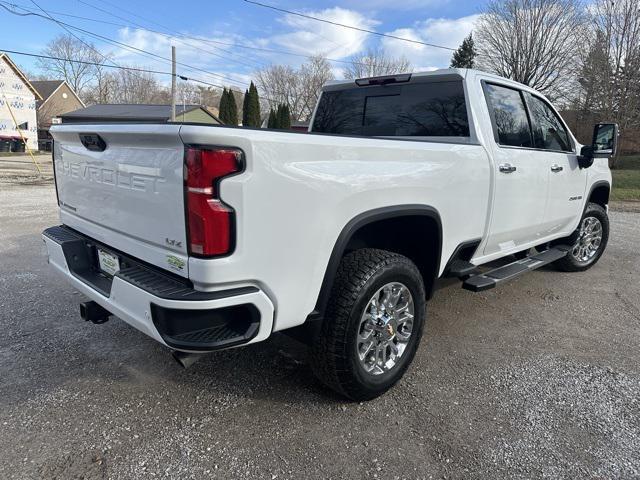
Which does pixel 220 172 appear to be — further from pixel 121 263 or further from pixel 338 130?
pixel 338 130

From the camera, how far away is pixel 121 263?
2.54 meters

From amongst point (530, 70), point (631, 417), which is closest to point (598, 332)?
point (631, 417)

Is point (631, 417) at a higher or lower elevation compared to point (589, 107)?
Result: lower

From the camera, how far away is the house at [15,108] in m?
36.8

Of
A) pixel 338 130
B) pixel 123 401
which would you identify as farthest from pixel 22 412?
pixel 338 130

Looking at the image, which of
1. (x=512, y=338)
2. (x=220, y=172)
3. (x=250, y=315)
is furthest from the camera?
(x=512, y=338)

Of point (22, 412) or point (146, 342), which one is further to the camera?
point (146, 342)

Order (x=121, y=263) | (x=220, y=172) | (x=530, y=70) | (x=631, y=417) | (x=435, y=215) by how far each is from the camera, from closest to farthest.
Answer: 1. (x=220, y=172)
2. (x=121, y=263)
3. (x=631, y=417)
4. (x=435, y=215)
5. (x=530, y=70)

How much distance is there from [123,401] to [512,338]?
9.73ft

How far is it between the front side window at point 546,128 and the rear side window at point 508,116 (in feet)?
0.56

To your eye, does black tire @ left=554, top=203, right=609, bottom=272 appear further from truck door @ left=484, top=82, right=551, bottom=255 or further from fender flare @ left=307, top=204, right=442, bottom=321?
fender flare @ left=307, top=204, right=442, bottom=321

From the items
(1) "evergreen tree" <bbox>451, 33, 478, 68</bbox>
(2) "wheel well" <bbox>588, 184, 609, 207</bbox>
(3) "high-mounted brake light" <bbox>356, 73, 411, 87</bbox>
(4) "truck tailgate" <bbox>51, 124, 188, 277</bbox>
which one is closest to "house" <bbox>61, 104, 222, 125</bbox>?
(1) "evergreen tree" <bbox>451, 33, 478, 68</bbox>

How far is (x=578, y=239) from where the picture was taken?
5.48m

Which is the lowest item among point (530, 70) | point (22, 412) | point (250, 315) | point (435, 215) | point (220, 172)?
point (22, 412)
